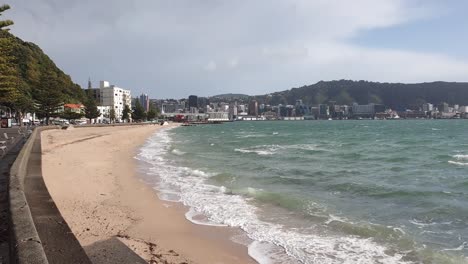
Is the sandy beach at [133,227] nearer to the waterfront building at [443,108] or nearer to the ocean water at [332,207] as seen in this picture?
the ocean water at [332,207]

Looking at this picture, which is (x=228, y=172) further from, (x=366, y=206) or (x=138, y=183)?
(x=366, y=206)

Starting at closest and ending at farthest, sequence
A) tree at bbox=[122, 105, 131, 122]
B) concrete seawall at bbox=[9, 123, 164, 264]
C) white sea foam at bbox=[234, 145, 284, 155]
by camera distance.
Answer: concrete seawall at bbox=[9, 123, 164, 264]
white sea foam at bbox=[234, 145, 284, 155]
tree at bbox=[122, 105, 131, 122]

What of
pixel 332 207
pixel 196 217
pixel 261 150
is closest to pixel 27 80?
pixel 261 150

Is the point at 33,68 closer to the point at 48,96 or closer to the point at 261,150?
→ the point at 48,96

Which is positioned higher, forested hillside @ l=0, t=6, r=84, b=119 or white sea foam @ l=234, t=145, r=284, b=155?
forested hillside @ l=0, t=6, r=84, b=119

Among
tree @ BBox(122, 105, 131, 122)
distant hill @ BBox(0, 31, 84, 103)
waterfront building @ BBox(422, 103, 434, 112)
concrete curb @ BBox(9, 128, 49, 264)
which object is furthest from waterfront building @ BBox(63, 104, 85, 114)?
waterfront building @ BBox(422, 103, 434, 112)

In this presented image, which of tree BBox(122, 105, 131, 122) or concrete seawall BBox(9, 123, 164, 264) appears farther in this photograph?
tree BBox(122, 105, 131, 122)

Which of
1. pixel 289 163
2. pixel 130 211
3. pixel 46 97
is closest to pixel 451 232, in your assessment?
pixel 130 211

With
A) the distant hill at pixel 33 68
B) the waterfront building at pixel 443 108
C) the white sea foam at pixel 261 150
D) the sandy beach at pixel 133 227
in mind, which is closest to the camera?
the sandy beach at pixel 133 227

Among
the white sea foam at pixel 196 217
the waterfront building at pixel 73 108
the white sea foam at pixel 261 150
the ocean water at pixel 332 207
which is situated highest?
the waterfront building at pixel 73 108

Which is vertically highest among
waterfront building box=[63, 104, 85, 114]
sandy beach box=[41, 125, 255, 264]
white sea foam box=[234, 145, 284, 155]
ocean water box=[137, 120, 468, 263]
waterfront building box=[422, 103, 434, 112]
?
waterfront building box=[63, 104, 85, 114]

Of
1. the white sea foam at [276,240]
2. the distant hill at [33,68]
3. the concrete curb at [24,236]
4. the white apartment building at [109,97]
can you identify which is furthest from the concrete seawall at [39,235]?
the white apartment building at [109,97]

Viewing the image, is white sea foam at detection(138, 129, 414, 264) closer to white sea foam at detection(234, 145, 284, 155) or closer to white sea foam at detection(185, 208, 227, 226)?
white sea foam at detection(185, 208, 227, 226)

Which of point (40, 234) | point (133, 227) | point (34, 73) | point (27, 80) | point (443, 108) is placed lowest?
point (133, 227)
